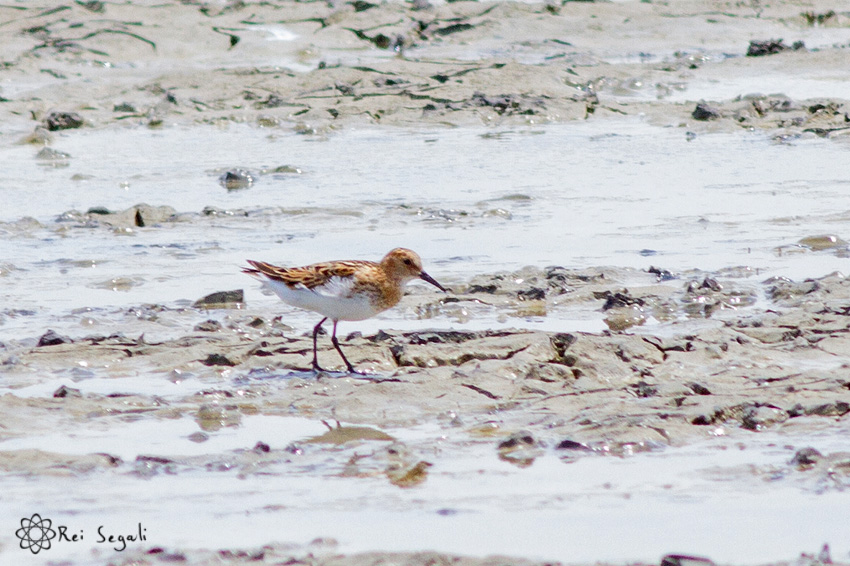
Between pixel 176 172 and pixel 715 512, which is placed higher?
pixel 715 512

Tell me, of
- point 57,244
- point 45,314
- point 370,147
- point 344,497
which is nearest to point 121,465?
point 344,497

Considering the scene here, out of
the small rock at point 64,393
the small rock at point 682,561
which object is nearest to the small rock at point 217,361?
the small rock at point 64,393

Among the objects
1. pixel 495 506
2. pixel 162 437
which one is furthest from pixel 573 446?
pixel 162 437

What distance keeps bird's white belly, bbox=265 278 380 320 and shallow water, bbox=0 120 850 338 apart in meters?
0.97

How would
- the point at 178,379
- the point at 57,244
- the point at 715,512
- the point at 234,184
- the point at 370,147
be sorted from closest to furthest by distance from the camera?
the point at 715,512 < the point at 178,379 < the point at 57,244 < the point at 234,184 < the point at 370,147

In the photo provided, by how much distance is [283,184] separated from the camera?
40.3 feet

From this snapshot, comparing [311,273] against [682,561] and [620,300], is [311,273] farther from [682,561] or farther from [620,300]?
[682,561]

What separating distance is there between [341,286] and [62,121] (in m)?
9.55

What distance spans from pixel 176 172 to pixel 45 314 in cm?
511

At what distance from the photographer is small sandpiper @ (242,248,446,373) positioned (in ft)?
22.4

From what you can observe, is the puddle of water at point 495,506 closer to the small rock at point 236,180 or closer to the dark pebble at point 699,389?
the dark pebble at point 699,389

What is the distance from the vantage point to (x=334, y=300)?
681cm

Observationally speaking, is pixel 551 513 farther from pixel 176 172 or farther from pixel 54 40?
pixel 54 40

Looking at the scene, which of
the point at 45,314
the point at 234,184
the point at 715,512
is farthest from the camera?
the point at 234,184
